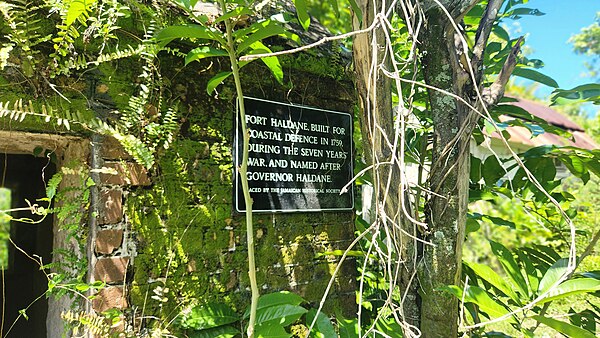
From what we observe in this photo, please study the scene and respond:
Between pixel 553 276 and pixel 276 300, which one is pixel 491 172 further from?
pixel 276 300

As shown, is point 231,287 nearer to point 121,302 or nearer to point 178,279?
point 178,279

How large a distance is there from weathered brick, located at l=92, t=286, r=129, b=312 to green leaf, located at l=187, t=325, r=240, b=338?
288 mm

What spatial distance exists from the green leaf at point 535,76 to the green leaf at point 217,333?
1.53m

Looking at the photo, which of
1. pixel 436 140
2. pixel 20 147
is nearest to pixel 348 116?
pixel 436 140

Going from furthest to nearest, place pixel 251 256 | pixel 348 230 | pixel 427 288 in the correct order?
pixel 348 230 → pixel 427 288 → pixel 251 256

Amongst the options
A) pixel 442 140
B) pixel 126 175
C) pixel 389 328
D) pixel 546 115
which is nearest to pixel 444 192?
pixel 442 140

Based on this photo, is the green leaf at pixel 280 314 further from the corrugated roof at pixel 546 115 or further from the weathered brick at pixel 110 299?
the corrugated roof at pixel 546 115

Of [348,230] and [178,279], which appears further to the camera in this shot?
[348,230]

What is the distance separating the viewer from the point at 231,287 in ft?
6.20

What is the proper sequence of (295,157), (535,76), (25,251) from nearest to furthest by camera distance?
(535,76), (295,157), (25,251)

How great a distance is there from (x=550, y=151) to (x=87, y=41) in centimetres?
189

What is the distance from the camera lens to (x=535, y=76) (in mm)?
1716

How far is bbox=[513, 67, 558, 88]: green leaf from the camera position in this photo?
1.69 meters

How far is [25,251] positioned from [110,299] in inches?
97.3
